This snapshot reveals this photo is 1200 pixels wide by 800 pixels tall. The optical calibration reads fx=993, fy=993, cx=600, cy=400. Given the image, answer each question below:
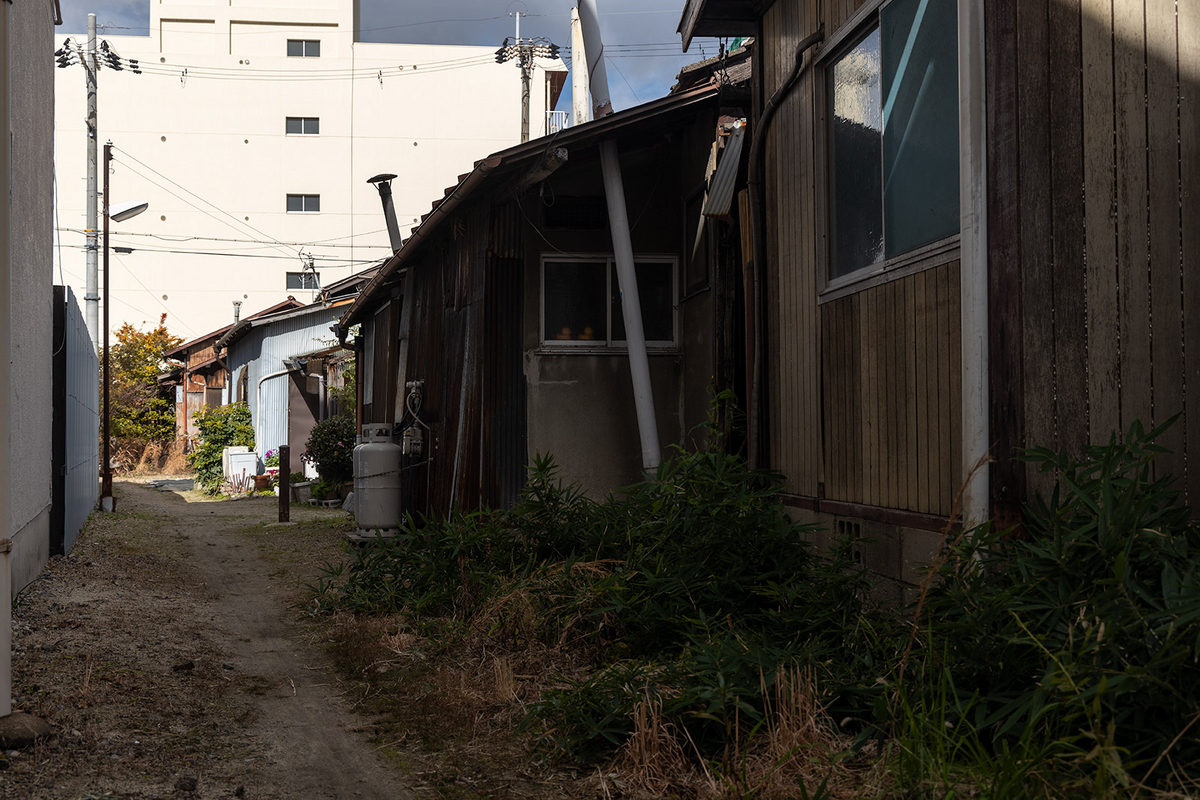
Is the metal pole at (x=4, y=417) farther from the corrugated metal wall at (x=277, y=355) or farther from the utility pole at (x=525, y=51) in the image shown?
the utility pole at (x=525, y=51)

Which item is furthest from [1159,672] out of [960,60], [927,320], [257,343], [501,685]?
[257,343]

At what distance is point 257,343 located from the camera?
2602 cm

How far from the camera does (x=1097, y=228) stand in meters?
3.63

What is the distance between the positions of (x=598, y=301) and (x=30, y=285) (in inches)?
177

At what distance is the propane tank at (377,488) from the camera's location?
402 inches

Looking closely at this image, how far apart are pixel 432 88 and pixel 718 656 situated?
3663 centimetres

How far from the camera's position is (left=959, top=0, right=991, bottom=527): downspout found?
3848mm

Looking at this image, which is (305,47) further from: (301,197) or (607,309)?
(607,309)

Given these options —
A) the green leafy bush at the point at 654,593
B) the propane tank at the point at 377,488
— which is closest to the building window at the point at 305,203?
the propane tank at the point at 377,488

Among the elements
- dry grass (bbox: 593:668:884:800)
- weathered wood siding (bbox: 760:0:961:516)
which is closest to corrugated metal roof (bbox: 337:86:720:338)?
weathered wood siding (bbox: 760:0:961:516)

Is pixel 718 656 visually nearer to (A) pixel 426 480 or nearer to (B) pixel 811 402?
(B) pixel 811 402

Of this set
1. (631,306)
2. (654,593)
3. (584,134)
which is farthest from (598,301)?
(654,593)

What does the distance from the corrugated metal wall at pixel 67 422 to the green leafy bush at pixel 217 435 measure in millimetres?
12055

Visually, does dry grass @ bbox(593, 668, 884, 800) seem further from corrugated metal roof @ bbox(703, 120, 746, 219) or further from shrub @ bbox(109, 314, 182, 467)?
shrub @ bbox(109, 314, 182, 467)
